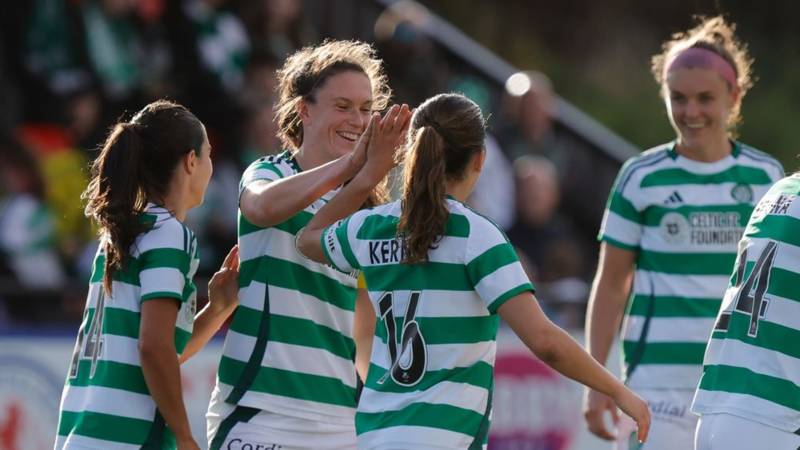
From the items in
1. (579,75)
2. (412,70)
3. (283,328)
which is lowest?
(283,328)

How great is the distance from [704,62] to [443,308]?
2.15 meters

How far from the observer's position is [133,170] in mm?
4777

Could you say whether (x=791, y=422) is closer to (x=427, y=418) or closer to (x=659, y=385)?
(x=427, y=418)

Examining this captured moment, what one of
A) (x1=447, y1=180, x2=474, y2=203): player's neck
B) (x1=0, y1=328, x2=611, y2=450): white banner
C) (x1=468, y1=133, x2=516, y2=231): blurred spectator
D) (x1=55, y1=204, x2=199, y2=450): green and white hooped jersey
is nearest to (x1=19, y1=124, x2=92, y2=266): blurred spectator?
(x1=0, y1=328, x2=611, y2=450): white banner

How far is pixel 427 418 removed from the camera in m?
4.19

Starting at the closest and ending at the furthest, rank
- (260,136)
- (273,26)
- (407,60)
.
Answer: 1. (260,136)
2. (407,60)
3. (273,26)

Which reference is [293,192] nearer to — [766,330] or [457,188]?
[457,188]

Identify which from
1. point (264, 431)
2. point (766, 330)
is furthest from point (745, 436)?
point (264, 431)

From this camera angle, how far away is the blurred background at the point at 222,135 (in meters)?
8.77

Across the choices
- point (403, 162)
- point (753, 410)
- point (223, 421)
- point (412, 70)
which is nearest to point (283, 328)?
point (223, 421)

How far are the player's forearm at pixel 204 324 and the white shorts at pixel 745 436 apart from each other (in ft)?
5.69

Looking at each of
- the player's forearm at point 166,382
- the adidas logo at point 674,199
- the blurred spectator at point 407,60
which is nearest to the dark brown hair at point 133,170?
the player's forearm at point 166,382

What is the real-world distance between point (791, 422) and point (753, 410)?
12 centimetres

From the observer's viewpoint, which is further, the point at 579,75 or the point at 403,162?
the point at 579,75
